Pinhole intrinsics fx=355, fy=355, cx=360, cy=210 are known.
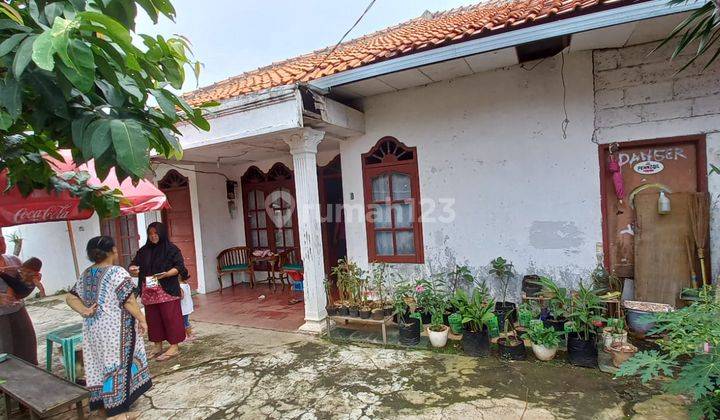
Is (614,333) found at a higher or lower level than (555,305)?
lower

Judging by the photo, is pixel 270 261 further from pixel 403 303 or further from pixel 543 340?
pixel 543 340

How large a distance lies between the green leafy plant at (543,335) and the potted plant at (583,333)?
14 centimetres

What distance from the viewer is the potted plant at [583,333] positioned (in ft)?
11.1

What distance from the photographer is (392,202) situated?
17.1 feet

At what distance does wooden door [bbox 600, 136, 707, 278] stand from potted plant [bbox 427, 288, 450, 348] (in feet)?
6.37

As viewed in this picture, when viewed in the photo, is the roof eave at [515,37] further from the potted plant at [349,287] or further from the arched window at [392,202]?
the potted plant at [349,287]

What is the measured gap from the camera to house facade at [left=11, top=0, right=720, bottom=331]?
145 inches

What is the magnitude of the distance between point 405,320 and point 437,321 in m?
0.47

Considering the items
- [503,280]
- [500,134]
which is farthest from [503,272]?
[500,134]

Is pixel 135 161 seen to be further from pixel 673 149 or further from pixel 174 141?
pixel 673 149

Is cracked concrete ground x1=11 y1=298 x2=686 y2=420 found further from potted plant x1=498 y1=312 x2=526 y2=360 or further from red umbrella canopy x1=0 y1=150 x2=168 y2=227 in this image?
red umbrella canopy x1=0 y1=150 x2=168 y2=227

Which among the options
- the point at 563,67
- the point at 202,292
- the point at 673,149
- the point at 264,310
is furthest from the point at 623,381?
the point at 202,292

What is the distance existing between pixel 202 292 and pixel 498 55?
6.91 metres

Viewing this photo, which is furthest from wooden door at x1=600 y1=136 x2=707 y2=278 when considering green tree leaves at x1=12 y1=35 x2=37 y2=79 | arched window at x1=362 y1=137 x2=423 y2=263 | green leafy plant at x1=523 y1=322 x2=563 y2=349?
green tree leaves at x1=12 y1=35 x2=37 y2=79
